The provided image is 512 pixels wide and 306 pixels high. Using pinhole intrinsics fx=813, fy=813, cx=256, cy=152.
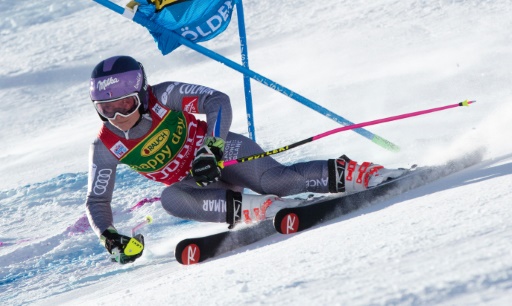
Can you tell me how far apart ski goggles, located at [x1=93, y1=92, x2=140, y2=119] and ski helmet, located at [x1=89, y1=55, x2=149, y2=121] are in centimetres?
3

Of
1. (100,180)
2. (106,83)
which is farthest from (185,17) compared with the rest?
(100,180)

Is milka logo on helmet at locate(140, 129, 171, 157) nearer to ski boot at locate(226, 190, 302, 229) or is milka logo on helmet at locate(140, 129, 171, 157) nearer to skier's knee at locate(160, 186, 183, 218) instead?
skier's knee at locate(160, 186, 183, 218)

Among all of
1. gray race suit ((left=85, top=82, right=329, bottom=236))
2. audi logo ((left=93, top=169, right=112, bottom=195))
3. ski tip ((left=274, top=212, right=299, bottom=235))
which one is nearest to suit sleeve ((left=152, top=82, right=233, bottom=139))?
gray race suit ((left=85, top=82, right=329, bottom=236))

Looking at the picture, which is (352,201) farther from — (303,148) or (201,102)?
(303,148)

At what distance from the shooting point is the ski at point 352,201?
4121 mm

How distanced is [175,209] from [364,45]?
6381mm

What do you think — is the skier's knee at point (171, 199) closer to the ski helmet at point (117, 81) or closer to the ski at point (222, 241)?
the ski at point (222, 241)

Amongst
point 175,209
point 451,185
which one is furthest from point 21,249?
point 451,185

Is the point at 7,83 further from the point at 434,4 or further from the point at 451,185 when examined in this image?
the point at 451,185

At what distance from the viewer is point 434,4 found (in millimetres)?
10984

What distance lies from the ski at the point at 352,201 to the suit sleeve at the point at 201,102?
64 cm

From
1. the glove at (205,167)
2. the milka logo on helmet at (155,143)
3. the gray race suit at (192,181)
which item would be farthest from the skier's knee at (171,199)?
the glove at (205,167)

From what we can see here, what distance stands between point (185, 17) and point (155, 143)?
1.58 meters

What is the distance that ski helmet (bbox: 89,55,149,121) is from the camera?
4.27 m
